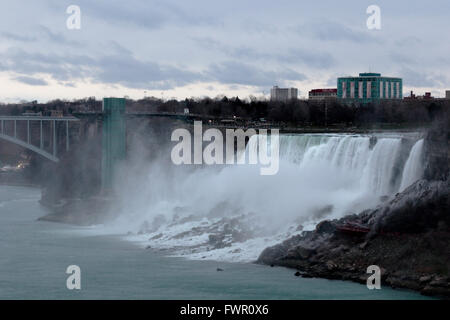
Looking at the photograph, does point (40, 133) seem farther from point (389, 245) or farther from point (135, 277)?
point (389, 245)

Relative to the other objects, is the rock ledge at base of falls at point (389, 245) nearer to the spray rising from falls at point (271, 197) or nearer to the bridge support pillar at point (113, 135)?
the spray rising from falls at point (271, 197)

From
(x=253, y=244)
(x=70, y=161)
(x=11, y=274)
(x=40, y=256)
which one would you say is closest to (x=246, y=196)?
(x=253, y=244)

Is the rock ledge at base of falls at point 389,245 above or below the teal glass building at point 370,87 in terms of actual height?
below

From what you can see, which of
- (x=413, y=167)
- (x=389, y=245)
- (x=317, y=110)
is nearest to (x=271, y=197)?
(x=413, y=167)

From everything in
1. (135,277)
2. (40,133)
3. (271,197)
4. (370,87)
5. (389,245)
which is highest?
(370,87)

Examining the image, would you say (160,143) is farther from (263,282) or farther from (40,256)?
(263,282)

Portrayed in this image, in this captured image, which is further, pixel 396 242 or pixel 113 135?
pixel 113 135

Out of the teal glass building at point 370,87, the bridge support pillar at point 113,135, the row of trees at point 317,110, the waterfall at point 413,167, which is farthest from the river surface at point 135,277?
the teal glass building at point 370,87

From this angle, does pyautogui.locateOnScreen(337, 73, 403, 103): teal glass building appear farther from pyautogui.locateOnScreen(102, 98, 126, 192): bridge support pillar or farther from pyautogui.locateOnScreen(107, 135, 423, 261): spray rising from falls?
pyautogui.locateOnScreen(107, 135, 423, 261): spray rising from falls
